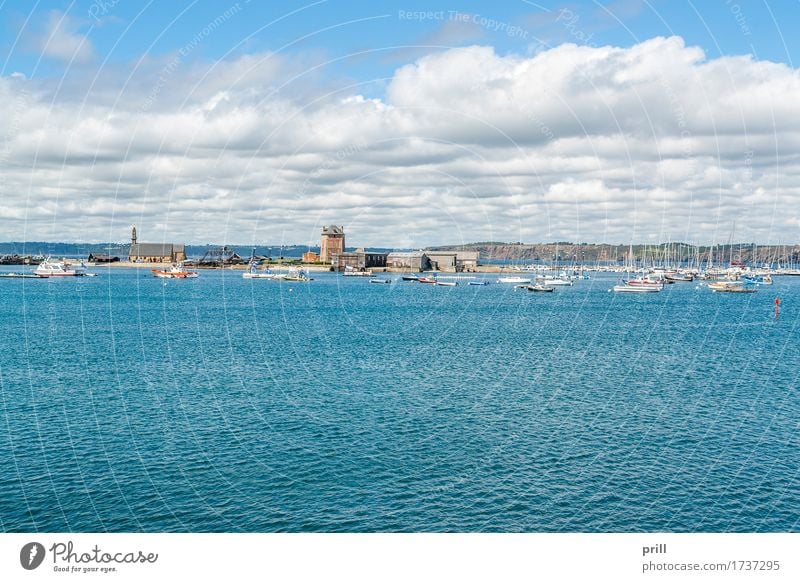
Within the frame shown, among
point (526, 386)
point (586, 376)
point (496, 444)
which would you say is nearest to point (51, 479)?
point (496, 444)

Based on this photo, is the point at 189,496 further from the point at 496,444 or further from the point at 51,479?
the point at 496,444

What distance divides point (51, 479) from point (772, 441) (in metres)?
44.3

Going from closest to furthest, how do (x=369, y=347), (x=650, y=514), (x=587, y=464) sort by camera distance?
(x=650, y=514) < (x=587, y=464) < (x=369, y=347)

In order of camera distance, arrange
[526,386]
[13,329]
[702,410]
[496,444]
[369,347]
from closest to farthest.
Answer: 1. [496,444]
2. [702,410]
3. [526,386]
4. [369,347]
5. [13,329]

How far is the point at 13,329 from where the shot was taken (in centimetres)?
9981

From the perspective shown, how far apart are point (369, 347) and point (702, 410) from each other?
1690 inches

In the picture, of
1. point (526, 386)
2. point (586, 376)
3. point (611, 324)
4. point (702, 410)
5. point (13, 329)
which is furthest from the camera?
point (611, 324)

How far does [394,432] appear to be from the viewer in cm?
4562

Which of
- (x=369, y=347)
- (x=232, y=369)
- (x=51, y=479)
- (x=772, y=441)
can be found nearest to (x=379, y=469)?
(x=51, y=479)

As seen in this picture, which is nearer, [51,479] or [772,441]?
[51,479]

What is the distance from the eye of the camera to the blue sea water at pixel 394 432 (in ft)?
108

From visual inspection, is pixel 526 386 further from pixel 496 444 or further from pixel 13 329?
pixel 13 329

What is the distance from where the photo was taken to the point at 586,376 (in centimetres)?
6700

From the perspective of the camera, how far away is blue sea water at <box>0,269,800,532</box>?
3281cm
